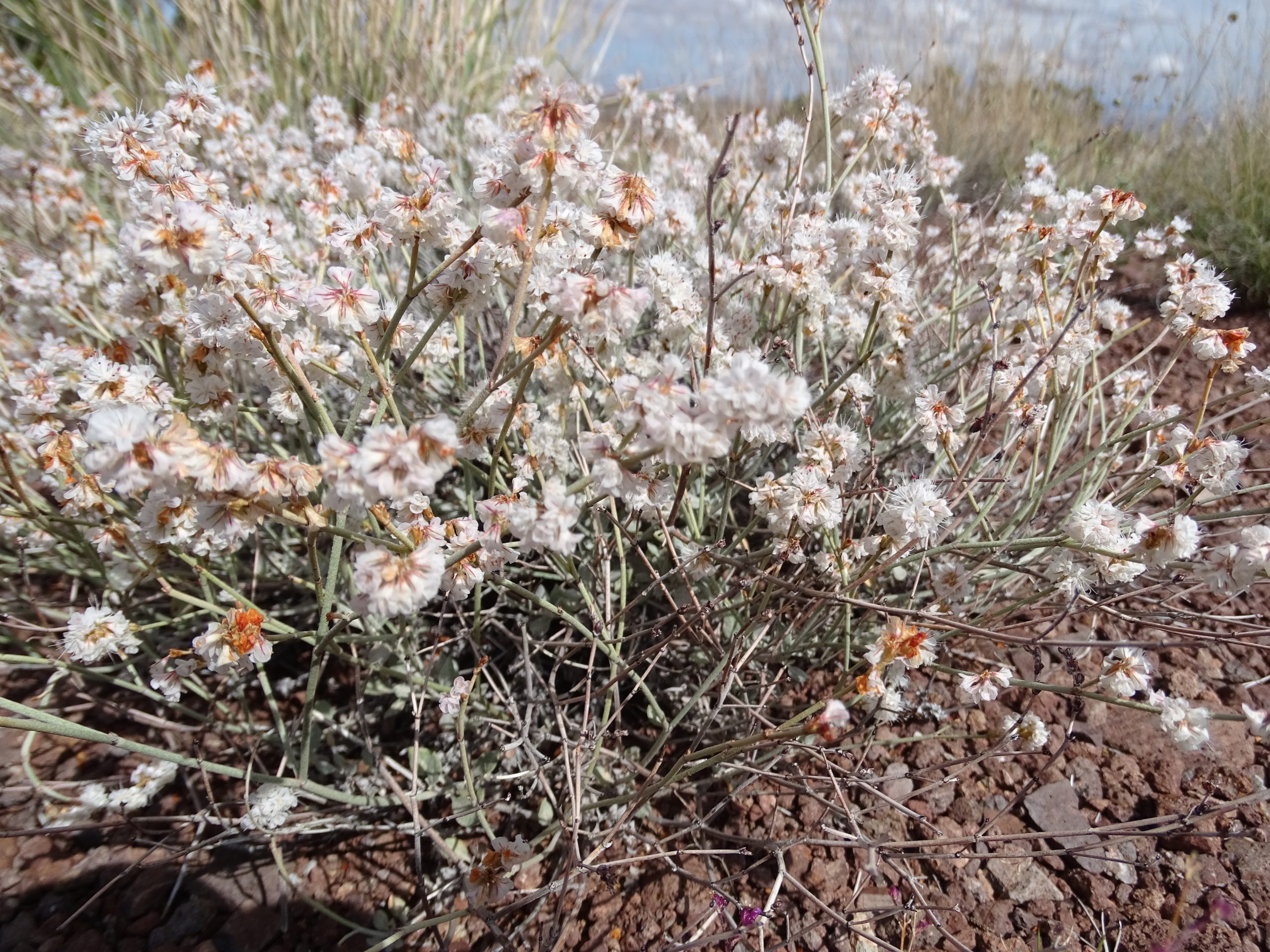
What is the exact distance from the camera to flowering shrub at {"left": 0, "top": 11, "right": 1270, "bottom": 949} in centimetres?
112

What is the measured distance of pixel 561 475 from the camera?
70.6 inches

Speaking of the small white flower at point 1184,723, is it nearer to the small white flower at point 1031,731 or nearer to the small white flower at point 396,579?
the small white flower at point 1031,731

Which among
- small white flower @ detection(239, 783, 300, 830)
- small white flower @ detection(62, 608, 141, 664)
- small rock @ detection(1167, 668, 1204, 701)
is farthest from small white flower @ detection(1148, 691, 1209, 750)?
small white flower @ detection(62, 608, 141, 664)

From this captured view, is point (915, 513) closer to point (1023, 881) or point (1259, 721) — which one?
point (1259, 721)

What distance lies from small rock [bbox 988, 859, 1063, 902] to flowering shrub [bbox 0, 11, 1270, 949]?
292 millimetres

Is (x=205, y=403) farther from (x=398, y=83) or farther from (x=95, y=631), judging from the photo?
(x=398, y=83)

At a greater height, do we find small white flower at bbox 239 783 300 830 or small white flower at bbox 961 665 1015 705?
small white flower at bbox 961 665 1015 705

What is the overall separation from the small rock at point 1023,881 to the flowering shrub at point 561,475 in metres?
0.29

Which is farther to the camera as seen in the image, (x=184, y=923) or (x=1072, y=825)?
(x=1072, y=825)

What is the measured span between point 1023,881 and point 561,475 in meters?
1.50

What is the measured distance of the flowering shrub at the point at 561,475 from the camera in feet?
3.67

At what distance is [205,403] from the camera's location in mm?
1436

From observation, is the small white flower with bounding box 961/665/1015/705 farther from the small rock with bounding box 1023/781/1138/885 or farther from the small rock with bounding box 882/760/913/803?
the small rock with bounding box 1023/781/1138/885

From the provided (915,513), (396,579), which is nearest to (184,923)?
(396,579)
